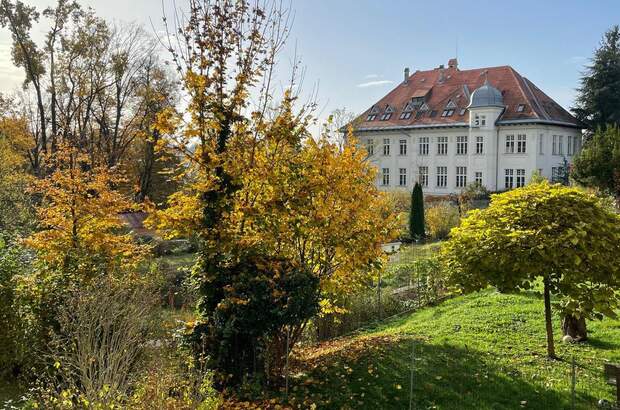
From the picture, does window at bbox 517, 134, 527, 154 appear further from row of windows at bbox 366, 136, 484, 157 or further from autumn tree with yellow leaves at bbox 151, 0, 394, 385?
autumn tree with yellow leaves at bbox 151, 0, 394, 385

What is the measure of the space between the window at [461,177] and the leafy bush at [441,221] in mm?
15910

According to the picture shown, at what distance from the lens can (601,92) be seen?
40250 millimetres

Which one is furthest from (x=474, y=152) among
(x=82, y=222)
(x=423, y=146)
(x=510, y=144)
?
(x=82, y=222)

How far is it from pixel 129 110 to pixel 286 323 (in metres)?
27.0

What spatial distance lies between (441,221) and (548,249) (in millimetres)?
20369

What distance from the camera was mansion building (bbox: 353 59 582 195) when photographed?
39594mm

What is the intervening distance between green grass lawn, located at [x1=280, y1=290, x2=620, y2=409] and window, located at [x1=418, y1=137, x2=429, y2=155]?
35524 mm

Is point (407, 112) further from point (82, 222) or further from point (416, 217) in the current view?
point (82, 222)

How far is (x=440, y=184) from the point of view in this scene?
145 feet

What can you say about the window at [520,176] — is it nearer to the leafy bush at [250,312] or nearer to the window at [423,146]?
the window at [423,146]

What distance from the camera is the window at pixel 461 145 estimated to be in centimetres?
4238

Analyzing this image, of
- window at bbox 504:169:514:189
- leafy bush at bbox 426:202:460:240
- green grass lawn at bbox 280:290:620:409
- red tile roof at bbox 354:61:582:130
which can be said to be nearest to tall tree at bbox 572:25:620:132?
red tile roof at bbox 354:61:582:130

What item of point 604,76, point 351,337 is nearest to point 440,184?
point 604,76

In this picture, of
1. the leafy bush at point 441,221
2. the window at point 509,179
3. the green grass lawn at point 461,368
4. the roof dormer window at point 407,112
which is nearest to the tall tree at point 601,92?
the window at point 509,179
